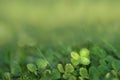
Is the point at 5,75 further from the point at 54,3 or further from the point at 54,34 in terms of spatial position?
the point at 54,3

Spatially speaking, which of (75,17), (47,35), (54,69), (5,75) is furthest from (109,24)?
(5,75)

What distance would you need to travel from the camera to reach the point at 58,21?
3.07 meters

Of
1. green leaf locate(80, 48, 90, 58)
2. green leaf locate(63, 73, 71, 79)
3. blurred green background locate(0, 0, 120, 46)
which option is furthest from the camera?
blurred green background locate(0, 0, 120, 46)

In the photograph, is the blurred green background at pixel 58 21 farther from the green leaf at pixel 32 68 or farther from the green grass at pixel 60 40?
the green leaf at pixel 32 68

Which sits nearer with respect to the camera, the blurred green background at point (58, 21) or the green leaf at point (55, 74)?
the green leaf at point (55, 74)

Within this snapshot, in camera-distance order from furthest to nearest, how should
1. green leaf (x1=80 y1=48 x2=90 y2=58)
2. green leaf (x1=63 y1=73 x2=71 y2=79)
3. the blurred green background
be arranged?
the blurred green background, green leaf (x1=80 y1=48 x2=90 y2=58), green leaf (x1=63 y1=73 x2=71 y2=79)

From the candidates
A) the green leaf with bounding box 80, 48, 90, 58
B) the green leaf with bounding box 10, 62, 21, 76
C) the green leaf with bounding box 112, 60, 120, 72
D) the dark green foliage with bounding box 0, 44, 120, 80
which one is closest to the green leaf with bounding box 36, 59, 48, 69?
the dark green foliage with bounding box 0, 44, 120, 80

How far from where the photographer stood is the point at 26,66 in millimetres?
2670

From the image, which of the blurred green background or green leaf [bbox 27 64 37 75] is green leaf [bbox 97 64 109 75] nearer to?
the blurred green background

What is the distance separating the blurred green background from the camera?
2.90 meters

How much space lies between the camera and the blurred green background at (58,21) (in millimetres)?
2904

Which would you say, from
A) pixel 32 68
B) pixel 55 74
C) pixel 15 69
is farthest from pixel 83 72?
pixel 15 69

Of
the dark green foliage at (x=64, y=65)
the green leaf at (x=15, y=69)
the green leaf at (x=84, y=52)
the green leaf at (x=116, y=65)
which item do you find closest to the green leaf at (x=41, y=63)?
the dark green foliage at (x=64, y=65)

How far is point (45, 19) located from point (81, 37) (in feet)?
1.05
